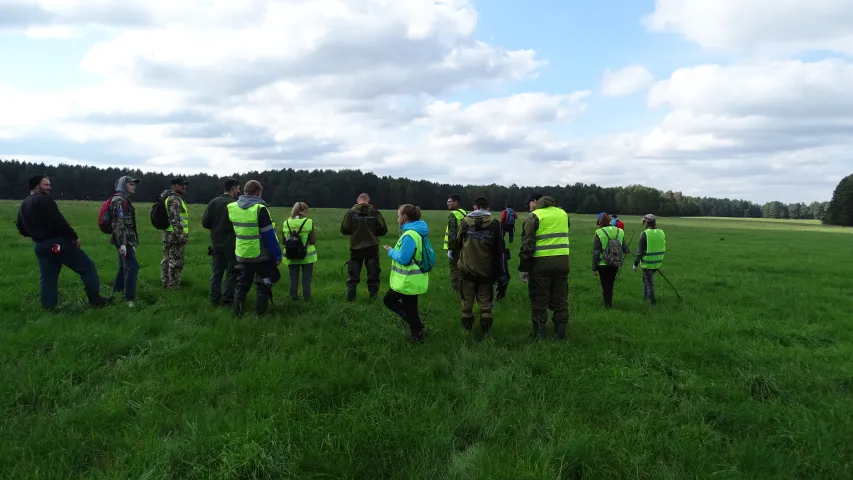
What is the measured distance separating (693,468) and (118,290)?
970 centimetres

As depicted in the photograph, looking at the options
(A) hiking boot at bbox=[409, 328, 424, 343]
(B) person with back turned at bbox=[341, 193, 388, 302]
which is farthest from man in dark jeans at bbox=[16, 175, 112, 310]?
→ (A) hiking boot at bbox=[409, 328, 424, 343]

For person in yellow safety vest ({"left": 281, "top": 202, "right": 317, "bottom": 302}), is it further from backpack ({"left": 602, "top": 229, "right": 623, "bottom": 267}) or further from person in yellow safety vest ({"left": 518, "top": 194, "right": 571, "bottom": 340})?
backpack ({"left": 602, "top": 229, "right": 623, "bottom": 267})

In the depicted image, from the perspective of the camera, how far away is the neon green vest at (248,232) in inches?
280

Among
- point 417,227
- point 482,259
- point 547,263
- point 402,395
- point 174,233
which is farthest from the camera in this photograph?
point 174,233

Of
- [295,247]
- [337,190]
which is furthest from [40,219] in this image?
[337,190]

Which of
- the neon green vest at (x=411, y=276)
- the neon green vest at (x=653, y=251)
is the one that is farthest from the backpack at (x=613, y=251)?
the neon green vest at (x=411, y=276)

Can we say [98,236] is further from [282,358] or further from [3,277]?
[282,358]

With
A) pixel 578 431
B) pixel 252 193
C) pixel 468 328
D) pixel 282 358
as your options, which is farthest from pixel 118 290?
pixel 578 431

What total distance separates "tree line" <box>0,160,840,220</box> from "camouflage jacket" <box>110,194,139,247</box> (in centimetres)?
6547

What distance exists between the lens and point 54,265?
7.23 metres

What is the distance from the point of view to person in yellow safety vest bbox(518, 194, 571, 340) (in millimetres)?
6957

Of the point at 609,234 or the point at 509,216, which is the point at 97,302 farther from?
the point at 509,216

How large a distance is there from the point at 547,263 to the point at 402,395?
3.41 meters

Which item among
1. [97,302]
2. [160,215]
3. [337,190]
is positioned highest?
[337,190]
